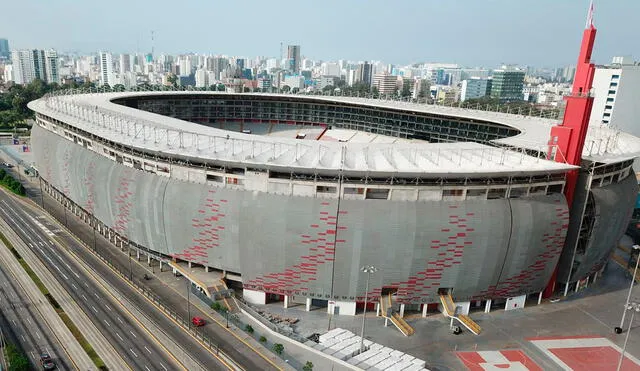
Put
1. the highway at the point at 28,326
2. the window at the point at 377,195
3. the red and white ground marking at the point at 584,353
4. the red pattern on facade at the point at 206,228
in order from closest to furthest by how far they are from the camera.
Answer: the highway at the point at 28,326
the red and white ground marking at the point at 584,353
the window at the point at 377,195
the red pattern on facade at the point at 206,228

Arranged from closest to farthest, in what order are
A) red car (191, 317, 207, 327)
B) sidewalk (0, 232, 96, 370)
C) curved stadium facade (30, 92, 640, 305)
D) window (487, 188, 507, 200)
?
sidewalk (0, 232, 96, 370)
red car (191, 317, 207, 327)
curved stadium facade (30, 92, 640, 305)
window (487, 188, 507, 200)

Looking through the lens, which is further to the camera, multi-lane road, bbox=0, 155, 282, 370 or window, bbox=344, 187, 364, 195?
window, bbox=344, 187, 364, 195

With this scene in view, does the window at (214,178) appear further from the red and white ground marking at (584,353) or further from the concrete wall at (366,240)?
the red and white ground marking at (584,353)

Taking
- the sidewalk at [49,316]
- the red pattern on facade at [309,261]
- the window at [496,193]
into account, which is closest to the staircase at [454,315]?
the window at [496,193]

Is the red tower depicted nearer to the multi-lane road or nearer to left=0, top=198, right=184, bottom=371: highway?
the multi-lane road

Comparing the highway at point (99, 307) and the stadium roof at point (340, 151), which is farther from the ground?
the stadium roof at point (340, 151)

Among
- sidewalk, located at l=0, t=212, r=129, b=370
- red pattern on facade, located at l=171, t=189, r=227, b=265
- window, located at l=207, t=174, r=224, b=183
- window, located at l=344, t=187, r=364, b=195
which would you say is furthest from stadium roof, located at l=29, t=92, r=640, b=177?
sidewalk, located at l=0, t=212, r=129, b=370
